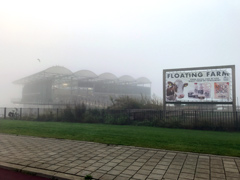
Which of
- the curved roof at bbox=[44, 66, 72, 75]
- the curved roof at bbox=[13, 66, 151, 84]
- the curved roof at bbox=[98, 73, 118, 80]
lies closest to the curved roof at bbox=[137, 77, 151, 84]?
the curved roof at bbox=[13, 66, 151, 84]

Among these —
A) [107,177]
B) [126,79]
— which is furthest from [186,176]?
[126,79]

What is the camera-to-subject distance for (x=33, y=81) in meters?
52.7

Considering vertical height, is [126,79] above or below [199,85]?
above

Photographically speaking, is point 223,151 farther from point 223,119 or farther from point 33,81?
point 33,81

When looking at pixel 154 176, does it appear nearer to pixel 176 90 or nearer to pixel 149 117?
pixel 149 117

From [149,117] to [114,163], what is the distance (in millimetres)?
10287

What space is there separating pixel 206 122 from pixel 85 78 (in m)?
38.2

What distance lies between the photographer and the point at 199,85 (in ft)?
50.8

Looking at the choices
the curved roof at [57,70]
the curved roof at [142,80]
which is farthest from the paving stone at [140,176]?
the curved roof at [142,80]

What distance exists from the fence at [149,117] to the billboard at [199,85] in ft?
6.73

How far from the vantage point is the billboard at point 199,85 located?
48.4 feet

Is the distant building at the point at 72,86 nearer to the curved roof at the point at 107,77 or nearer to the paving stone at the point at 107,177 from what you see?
the curved roof at the point at 107,77


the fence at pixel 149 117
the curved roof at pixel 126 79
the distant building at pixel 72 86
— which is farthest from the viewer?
the curved roof at pixel 126 79

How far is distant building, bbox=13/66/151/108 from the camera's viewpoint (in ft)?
144
